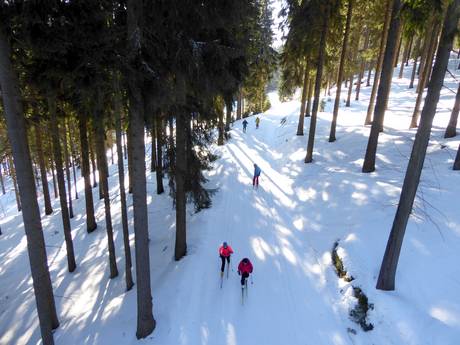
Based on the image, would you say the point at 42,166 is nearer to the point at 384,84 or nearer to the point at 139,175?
the point at 139,175

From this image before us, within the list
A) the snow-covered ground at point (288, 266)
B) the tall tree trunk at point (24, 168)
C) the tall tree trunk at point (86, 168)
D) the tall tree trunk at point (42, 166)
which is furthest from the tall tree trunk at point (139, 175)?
the tall tree trunk at point (42, 166)

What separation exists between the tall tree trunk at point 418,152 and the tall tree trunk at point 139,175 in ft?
19.7

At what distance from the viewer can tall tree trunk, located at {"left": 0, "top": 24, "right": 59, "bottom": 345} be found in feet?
18.7

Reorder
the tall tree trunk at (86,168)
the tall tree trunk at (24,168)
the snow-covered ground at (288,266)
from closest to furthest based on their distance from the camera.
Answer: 1. the tall tree trunk at (24,168)
2. the snow-covered ground at (288,266)
3. the tall tree trunk at (86,168)

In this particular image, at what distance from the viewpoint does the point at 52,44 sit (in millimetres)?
5605

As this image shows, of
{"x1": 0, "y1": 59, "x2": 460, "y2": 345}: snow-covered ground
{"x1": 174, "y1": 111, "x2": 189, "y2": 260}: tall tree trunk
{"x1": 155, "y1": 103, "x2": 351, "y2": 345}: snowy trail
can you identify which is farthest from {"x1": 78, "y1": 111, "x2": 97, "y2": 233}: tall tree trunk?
{"x1": 155, "y1": 103, "x2": 351, "y2": 345}: snowy trail

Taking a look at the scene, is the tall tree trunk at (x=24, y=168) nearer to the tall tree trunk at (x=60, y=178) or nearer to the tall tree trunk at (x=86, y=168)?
the tall tree trunk at (x=60, y=178)

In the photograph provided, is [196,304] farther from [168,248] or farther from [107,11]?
[107,11]

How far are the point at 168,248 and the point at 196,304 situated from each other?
3933 mm

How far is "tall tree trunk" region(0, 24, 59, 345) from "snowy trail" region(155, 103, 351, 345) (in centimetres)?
339

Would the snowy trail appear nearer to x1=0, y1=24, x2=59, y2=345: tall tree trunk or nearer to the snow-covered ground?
the snow-covered ground

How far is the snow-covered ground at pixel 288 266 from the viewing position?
707 centimetres

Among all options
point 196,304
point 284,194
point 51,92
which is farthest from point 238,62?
point 284,194

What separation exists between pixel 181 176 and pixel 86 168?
5.72 meters
